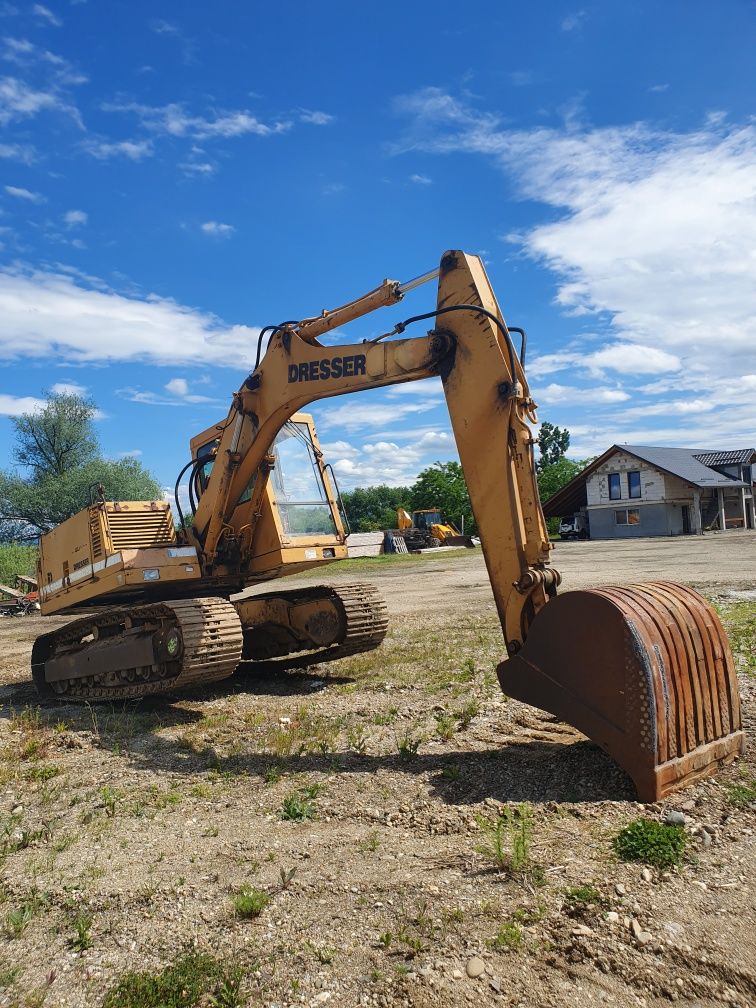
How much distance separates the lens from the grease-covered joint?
21.1 feet

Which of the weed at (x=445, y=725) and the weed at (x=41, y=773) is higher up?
the weed at (x=445, y=725)

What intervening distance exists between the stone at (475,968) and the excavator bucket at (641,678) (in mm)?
1858

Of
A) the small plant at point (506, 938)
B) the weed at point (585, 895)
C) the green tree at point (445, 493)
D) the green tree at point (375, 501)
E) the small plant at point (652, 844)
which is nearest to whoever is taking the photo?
the small plant at point (506, 938)

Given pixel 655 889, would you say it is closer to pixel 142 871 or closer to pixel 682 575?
pixel 142 871

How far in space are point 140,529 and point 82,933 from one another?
20.1ft

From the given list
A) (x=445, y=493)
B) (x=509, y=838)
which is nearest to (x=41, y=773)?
(x=509, y=838)

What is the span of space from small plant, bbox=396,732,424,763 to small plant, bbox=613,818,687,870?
2.05 meters

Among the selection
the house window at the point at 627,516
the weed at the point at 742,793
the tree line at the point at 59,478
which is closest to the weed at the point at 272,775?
the weed at the point at 742,793

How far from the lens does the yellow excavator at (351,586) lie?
5.02m

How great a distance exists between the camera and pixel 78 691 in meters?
9.45

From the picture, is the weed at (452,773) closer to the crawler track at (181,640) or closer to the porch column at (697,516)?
the crawler track at (181,640)

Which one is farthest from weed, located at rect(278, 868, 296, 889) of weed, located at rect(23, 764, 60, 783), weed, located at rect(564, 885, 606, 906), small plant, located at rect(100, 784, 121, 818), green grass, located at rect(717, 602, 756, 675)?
green grass, located at rect(717, 602, 756, 675)

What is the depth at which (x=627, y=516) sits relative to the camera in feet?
160

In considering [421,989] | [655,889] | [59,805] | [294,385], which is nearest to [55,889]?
[59,805]
